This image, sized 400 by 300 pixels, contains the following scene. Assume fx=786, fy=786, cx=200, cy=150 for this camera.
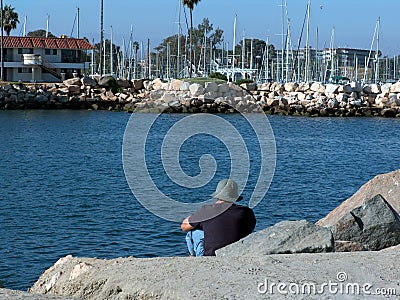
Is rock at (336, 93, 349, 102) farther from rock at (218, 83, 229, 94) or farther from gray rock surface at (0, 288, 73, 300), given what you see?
gray rock surface at (0, 288, 73, 300)

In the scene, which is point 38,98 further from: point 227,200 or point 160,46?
point 160,46

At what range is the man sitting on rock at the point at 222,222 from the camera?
348 inches

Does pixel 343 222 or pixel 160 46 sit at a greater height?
pixel 160 46

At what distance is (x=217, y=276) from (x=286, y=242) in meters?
1.56

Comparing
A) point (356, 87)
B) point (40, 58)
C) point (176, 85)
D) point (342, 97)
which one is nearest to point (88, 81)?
point (40, 58)

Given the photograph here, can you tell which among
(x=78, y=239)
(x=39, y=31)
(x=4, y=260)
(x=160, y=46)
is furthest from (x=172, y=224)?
(x=39, y=31)

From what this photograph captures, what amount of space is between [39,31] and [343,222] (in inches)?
5613

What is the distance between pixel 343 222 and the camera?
938 centimetres

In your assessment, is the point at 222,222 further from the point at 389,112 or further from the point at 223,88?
the point at 389,112

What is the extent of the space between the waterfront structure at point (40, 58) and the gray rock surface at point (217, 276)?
70.7 metres

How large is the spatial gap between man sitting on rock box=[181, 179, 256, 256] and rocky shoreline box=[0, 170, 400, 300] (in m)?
0.46

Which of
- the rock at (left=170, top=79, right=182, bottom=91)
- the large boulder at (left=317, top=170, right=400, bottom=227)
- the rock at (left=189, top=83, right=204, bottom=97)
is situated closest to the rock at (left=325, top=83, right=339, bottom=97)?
the rock at (left=189, top=83, right=204, bottom=97)

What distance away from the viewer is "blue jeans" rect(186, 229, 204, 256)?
9.05 metres

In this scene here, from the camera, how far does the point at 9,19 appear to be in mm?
91438
